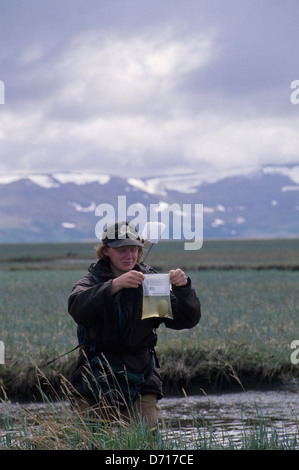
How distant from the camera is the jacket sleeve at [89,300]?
4594 mm

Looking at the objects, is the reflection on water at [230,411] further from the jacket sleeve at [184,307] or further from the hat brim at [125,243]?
the hat brim at [125,243]

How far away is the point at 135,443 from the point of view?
4.34 metres

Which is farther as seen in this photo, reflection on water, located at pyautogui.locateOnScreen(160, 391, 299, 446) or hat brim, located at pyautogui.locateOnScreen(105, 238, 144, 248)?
reflection on water, located at pyautogui.locateOnScreen(160, 391, 299, 446)

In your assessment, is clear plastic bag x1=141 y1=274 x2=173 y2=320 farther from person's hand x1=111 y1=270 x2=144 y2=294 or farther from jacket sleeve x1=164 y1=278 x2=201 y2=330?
jacket sleeve x1=164 y1=278 x2=201 y2=330

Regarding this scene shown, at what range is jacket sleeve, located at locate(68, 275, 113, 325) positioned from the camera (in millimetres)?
4594

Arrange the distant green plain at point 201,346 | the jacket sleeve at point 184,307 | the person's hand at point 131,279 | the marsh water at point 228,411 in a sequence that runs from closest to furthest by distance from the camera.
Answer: the person's hand at point 131,279 < the jacket sleeve at point 184,307 < the marsh water at point 228,411 < the distant green plain at point 201,346

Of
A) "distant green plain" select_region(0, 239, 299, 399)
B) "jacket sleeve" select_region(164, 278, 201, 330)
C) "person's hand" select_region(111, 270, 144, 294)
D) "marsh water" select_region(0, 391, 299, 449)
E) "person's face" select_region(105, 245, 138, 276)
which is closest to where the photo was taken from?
"person's hand" select_region(111, 270, 144, 294)

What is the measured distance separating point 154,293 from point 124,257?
43cm

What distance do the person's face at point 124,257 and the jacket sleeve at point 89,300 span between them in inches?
9.7

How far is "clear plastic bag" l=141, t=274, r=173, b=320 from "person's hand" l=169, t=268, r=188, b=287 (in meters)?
0.05

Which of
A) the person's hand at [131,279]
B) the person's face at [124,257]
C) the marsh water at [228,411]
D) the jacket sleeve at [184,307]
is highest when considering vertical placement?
the person's face at [124,257]

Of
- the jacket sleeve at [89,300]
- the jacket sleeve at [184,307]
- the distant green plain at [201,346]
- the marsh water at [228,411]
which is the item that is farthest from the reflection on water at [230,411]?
the jacket sleeve at [89,300]

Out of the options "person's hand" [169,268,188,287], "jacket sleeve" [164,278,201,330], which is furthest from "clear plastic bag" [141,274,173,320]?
"jacket sleeve" [164,278,201,330]
